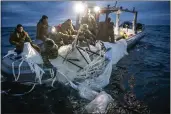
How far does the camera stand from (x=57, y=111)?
6246mm

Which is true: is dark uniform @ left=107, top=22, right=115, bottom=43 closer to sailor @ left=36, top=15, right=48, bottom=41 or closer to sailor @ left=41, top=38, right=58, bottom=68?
sailor @ left=36, top=15, right=48, bottom=41

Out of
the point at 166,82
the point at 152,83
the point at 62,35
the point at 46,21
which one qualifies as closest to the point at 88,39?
the point at 62,35

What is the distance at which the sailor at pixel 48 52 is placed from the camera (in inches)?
275

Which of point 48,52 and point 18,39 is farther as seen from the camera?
point 18,39

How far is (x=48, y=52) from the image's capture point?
7062 millimetres

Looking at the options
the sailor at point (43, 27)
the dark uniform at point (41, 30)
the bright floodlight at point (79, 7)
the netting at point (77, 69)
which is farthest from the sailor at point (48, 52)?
the bright floodlight at point (79, 7)

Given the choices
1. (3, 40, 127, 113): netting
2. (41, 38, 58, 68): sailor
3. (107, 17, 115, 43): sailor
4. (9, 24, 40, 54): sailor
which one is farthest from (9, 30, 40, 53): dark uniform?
(107, 17, 115, 43): sailor

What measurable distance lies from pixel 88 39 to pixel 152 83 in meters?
3.30

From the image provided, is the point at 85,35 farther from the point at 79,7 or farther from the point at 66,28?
the point at 79,7

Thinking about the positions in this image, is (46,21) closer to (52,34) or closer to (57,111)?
(52,34)

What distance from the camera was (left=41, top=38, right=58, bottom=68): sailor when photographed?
22.9 feet

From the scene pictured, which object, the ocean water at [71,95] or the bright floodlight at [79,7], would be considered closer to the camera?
the ocean water at [71,95]

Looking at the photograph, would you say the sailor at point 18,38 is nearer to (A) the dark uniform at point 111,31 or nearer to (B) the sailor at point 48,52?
(B) the sailor at point 48,52

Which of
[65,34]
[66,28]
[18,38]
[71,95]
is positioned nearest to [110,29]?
[66,28]
